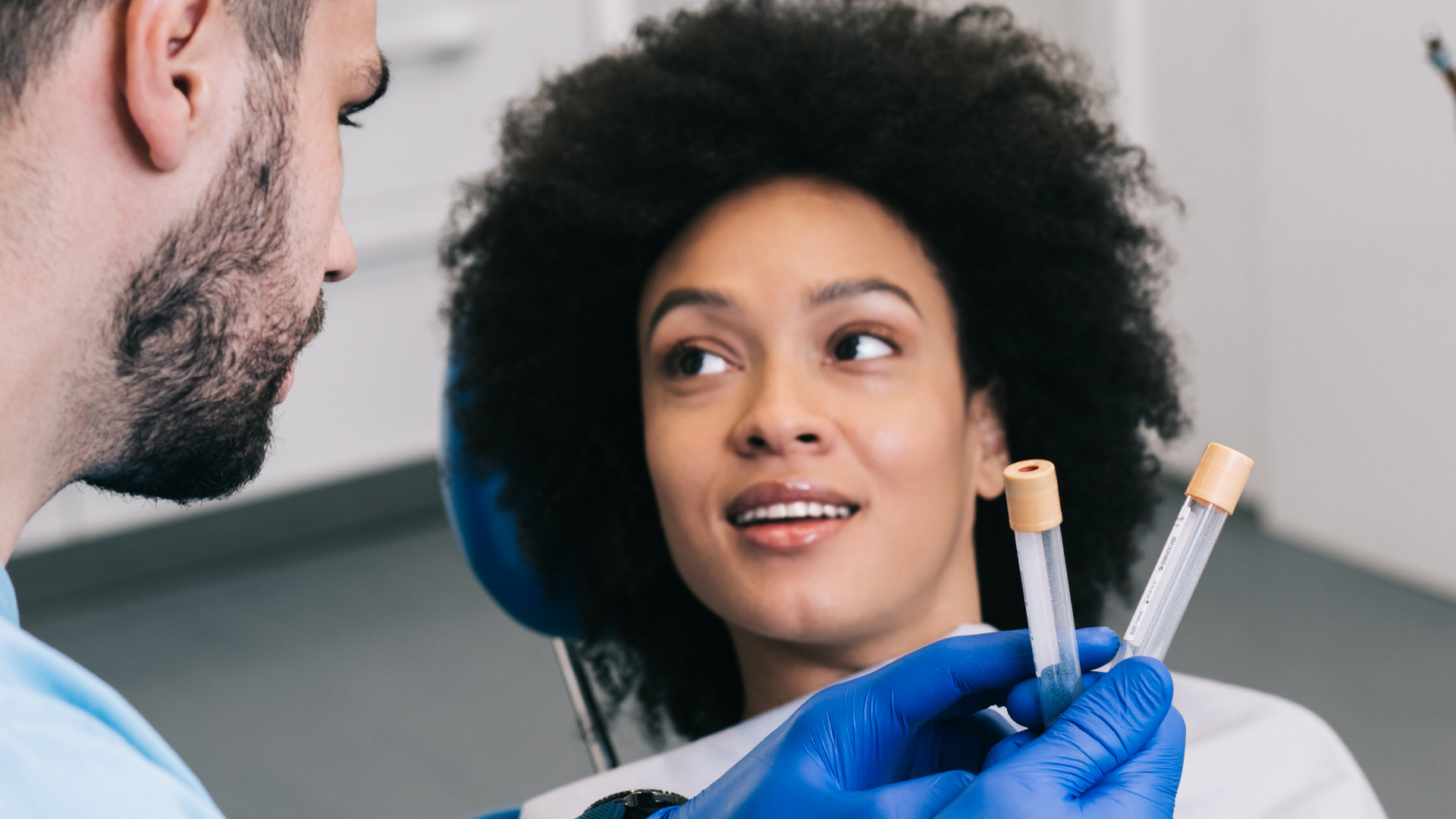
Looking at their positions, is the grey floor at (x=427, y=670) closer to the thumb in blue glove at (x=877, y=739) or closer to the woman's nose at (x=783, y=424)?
the woman's nose at (x=783, y=424)

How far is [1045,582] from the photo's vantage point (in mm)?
654

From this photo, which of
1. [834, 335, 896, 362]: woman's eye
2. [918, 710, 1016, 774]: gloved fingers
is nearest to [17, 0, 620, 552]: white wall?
[834, 335, 896, 362]: woman's eye

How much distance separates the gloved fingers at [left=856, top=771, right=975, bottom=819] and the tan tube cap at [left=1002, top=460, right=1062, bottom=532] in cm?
20

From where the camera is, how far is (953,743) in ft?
2.72

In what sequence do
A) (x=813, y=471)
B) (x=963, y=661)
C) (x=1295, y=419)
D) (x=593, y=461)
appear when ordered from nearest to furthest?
(x=963, y=661) < (x=813, y=471) < (x=593, y=461) < (x=1295, y=419)

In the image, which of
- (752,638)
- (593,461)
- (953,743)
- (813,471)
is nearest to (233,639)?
(593,461)

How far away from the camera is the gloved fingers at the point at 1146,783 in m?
0.69

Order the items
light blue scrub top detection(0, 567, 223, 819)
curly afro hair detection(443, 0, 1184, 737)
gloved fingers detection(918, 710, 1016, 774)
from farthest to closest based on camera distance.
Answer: curly afro hair detection(443, 0, 1184, 737)
gloved fingers detection(918, 710, 1016, 774)
light blue scrub top detection(0, 567, 223, 819)

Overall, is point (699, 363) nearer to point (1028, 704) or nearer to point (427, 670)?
point (1028, 704)

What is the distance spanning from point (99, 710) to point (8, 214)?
0.91 feet

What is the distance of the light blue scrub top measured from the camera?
0.55m

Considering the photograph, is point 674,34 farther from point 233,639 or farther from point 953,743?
point 233,639

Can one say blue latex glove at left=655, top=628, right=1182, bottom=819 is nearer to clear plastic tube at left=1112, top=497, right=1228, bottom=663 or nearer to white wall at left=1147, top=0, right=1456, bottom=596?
clear plastic tube at left=1112, top=497, right=1228, bottom=663

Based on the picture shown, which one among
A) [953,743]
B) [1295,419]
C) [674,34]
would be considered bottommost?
[1295,419]
